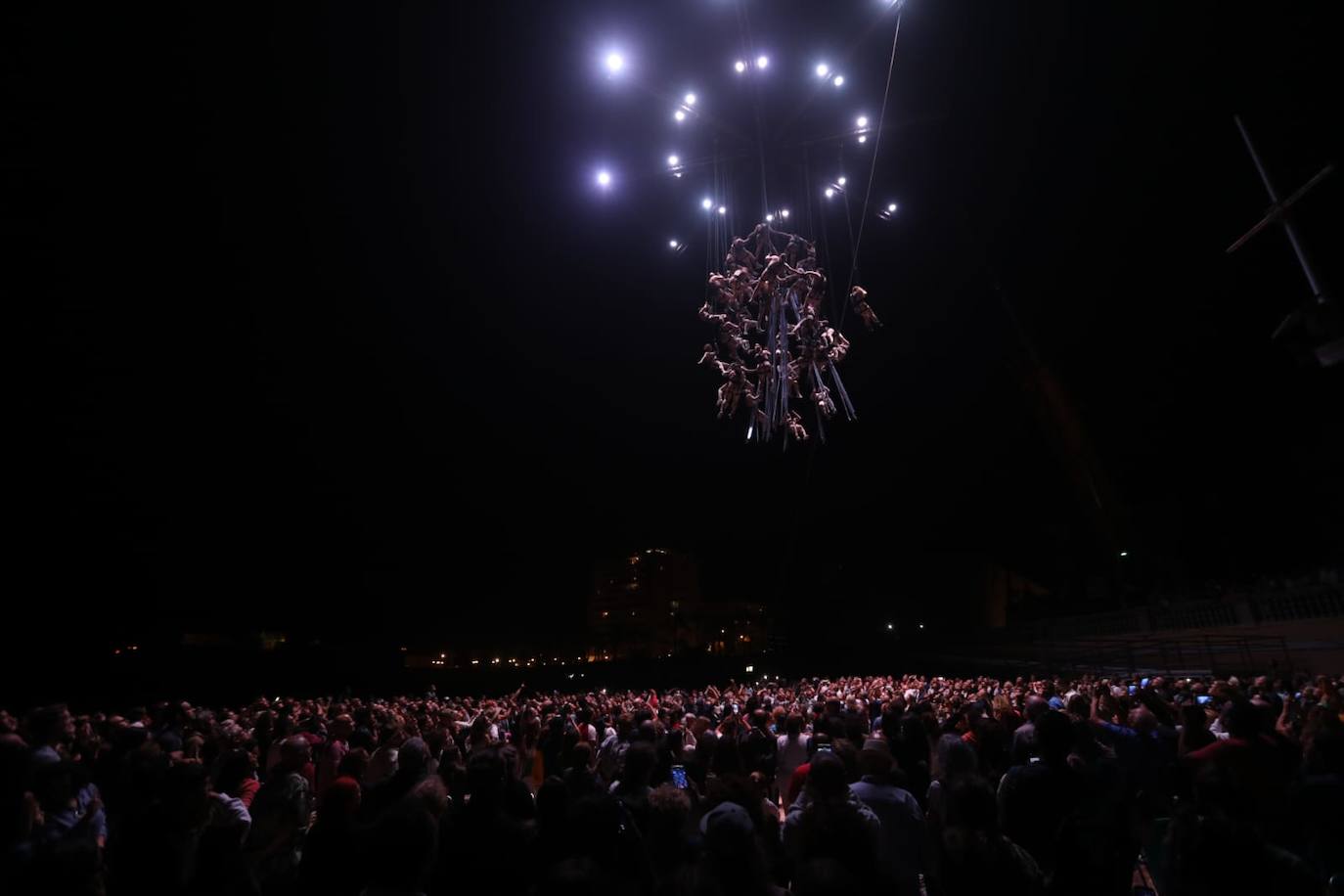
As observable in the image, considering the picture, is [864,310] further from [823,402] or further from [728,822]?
[728,822]

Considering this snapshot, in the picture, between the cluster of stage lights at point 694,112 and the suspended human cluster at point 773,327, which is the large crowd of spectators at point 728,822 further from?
the cluster of stage lights at point 694,112

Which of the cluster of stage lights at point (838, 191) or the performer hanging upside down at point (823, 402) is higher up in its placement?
the cluster of stage lights at point (838, 191)

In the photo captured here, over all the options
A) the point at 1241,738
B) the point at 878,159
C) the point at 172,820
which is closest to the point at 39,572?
the point at 172,820

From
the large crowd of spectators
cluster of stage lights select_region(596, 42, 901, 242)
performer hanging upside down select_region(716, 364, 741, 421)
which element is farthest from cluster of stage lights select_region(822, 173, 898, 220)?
the large crowd of spectators

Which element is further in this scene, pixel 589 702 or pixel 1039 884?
pixel 589 702

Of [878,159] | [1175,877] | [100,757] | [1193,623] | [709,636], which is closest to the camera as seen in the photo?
[1175,877]

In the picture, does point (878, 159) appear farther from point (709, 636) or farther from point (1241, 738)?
point (709, 636)

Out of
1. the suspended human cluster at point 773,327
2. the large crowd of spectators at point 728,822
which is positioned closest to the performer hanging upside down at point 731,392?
the suspended human cluster at point 773,327

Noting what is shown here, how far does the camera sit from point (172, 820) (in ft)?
8.52

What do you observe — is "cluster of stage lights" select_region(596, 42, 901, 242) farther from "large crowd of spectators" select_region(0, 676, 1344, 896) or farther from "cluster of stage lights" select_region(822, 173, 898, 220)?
"large crowd of spectators" select_region(0, 676, 1344, 896)

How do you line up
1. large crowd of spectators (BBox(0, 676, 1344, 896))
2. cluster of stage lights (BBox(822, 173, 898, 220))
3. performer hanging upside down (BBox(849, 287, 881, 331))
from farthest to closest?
cluster of stage lights (BBox(822, 173, 898, 220))
performer hanging upside down (BBox(849, 287, 881, 331))
large crowd of spectators (BBox(0, 676, 1344, 896))

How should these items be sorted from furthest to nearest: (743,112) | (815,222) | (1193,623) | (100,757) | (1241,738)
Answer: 1. (1193,623)
2. (815,222)
3. (743,112)
4. (100,757)
5. (1241,738)

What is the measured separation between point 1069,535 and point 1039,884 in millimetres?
32552

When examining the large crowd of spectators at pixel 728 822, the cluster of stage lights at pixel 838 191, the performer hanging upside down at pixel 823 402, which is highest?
the cluster of stage lights at pixel 838 191
